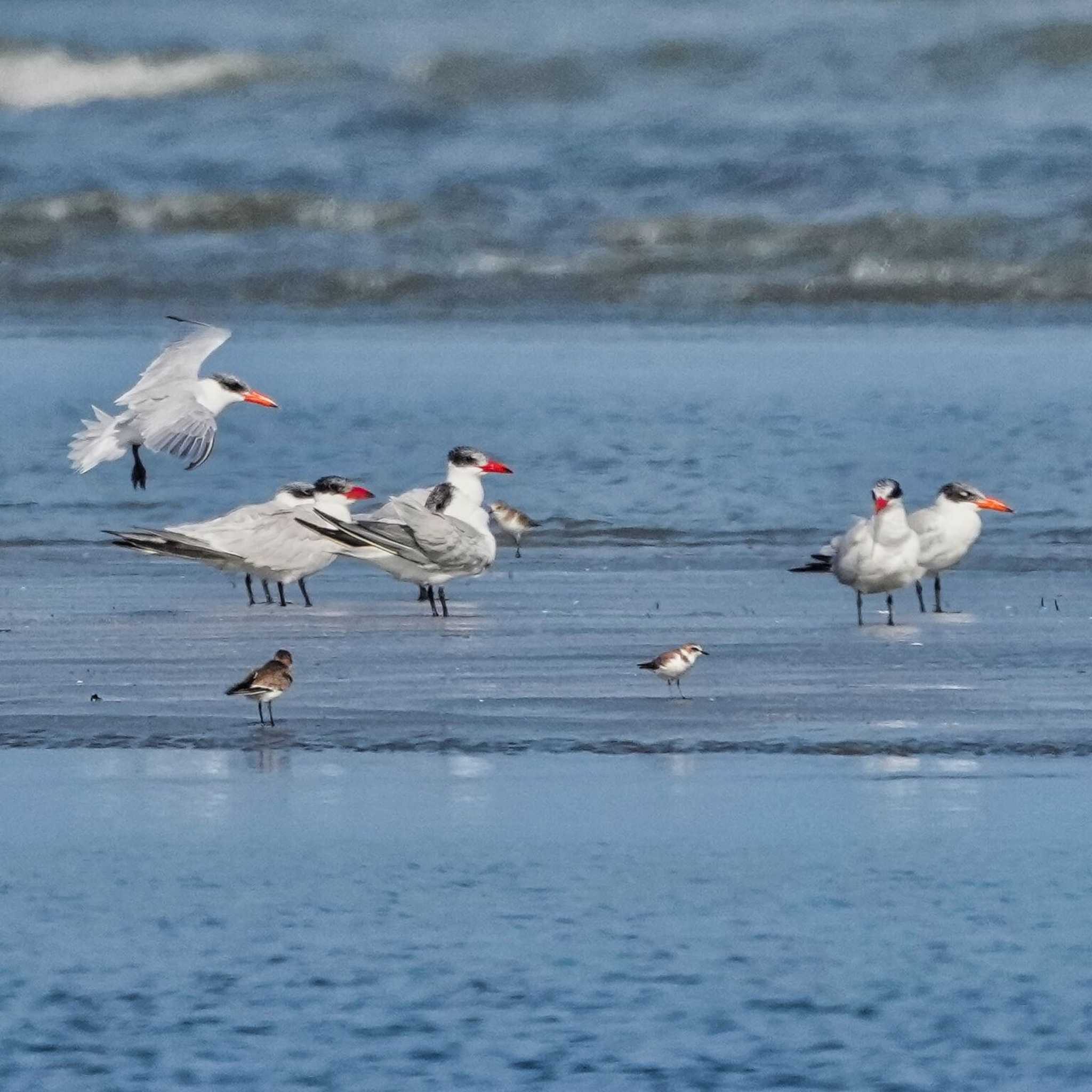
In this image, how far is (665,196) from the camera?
2881cm

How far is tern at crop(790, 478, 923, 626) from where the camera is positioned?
10117mm

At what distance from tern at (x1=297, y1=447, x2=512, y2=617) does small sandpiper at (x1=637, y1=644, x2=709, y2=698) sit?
2.40m

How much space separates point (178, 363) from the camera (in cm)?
1265

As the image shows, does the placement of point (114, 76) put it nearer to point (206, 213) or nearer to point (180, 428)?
point (206, 213)

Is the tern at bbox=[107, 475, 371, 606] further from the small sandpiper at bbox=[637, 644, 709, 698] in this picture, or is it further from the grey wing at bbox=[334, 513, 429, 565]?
the small sandpiper at bbox=[637, 644, 709, 698]

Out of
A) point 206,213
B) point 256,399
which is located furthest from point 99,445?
point 206,213

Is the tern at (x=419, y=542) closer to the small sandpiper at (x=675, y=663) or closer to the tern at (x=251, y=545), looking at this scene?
the tern at (x=251, y=545)

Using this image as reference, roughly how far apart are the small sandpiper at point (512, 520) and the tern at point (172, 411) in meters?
1.33

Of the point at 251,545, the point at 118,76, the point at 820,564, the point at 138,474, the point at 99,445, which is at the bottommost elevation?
the point at 820,564

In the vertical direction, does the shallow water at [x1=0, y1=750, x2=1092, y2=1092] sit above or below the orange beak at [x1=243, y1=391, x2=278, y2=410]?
below

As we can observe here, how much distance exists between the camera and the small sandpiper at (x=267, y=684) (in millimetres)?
7441

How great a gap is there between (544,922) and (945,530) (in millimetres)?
5523

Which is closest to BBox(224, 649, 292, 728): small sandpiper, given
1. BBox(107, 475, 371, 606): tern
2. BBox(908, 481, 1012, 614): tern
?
BBox(107, 475, 371, 606): tern

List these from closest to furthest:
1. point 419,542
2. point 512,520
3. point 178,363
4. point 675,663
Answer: point 675,663
point 419,542
point 512,520
point 178,363
